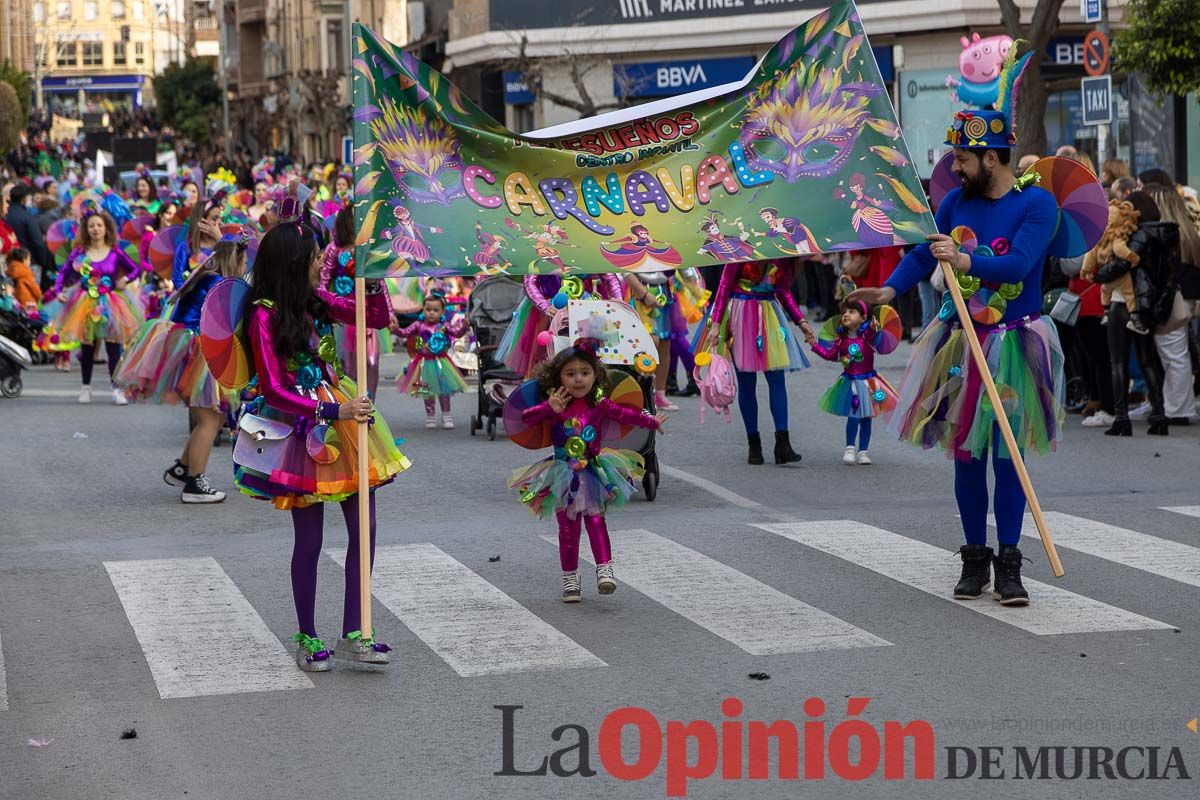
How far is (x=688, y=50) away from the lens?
140 feet

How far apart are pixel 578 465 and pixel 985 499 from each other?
1.86 m

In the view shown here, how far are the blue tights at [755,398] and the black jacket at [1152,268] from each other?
3.02 m

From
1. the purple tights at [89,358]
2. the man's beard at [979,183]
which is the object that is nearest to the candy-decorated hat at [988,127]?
the man's beard at [979,183]

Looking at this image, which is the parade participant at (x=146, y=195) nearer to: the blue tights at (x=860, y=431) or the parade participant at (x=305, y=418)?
the blue tights at (x=860, y=431)

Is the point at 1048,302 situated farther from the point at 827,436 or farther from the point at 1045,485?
the point at 1045,485

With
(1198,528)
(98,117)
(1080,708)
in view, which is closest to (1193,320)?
(1198,528)

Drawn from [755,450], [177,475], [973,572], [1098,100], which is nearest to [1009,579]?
[973,572]

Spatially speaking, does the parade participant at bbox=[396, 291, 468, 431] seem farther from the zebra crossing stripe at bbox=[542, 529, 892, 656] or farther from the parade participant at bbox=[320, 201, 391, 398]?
the zebra crossing stripe at bbox=[542, 529, 892, 656]

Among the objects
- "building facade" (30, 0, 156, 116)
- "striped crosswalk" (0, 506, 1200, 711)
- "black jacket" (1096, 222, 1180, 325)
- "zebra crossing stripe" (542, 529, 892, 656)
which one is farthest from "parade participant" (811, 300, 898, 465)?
"building facade" (30, 0, 156, 116)

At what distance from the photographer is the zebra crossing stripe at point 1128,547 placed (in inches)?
353

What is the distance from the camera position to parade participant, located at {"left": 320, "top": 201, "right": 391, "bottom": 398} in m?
7.93

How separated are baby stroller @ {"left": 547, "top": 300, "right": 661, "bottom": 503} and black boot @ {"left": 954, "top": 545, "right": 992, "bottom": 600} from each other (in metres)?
3.11

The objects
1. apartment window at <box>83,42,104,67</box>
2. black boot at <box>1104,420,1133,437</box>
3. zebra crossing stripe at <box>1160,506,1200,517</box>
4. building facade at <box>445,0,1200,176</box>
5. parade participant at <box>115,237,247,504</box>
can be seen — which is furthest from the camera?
apartment window at <box>83,42,104,67</box>

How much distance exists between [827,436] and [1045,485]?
292 centimetres
